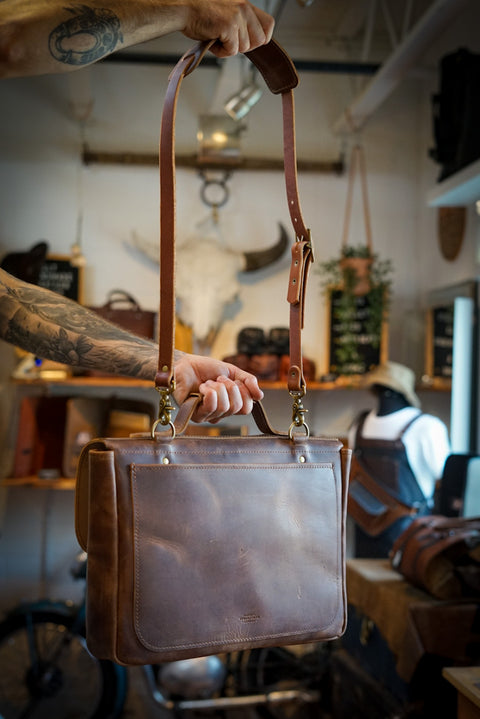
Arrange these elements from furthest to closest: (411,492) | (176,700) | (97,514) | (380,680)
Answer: (411,492) < (176,700) < (380,680) < (97,514)

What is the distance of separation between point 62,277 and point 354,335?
1981 millimetres

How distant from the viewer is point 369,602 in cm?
292

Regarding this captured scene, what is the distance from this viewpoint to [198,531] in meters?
1.04

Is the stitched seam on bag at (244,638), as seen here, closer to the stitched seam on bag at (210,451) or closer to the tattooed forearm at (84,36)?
the stitched seam on bag at (210,451)

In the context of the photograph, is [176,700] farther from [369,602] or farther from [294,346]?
[294,346]

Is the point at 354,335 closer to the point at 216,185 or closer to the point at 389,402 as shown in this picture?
the point at 389,402

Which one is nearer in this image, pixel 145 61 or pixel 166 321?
pixel 166 321

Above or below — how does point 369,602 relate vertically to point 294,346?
below

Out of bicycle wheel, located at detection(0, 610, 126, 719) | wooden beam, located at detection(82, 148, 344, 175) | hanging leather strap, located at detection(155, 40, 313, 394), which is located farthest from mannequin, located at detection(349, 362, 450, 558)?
hanging leather strap, located at detection(155, 40, 313, 394)

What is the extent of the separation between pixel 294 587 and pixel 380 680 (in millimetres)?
2041

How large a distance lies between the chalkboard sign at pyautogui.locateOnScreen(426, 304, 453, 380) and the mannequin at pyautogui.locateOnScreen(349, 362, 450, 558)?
0.49 m

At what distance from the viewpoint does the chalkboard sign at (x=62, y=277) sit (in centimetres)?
468

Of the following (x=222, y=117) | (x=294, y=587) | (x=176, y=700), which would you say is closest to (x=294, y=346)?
(x=294, y=587)

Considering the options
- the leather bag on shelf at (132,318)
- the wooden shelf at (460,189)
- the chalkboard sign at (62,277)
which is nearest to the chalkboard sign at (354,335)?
the wooden shelf at (460,189)
